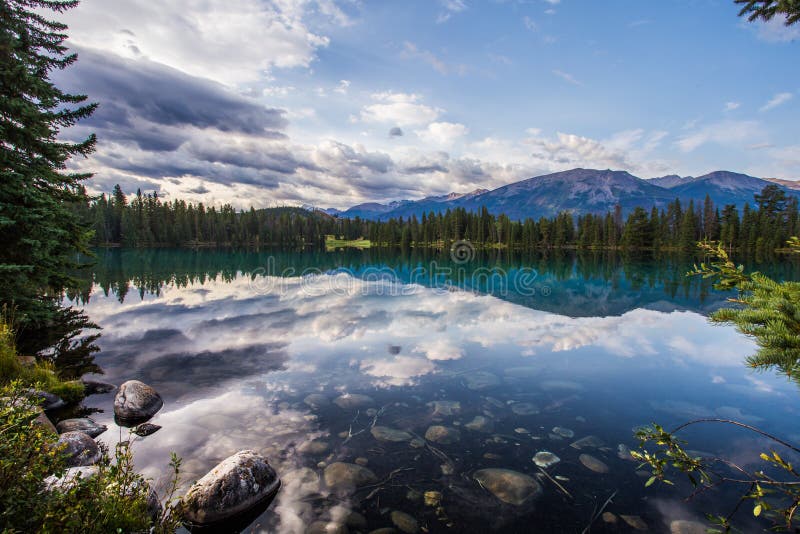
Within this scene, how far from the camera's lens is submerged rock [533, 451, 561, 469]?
840 centimetres

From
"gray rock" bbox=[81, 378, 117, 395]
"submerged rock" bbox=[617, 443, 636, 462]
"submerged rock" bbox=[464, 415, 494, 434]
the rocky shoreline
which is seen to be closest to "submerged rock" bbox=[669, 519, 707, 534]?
"submerged rock" bbox=[617, 443, 636, 462]

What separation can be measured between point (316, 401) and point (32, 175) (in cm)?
1673

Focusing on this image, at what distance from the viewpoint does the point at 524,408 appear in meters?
11.3

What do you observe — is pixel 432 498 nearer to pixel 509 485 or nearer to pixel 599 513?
pixel 509 485

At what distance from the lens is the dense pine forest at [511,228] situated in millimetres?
104838

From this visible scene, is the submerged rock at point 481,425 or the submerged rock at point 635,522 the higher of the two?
the submerged rock at point 481,425

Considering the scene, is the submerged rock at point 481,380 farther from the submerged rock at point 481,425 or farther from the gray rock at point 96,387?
the gray rock at point 96,387

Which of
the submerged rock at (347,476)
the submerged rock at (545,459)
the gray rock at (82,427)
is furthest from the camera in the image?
the gray rock at (82,427)

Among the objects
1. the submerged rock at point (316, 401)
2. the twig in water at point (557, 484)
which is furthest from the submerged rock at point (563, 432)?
the submerged rock at point (316, 401)

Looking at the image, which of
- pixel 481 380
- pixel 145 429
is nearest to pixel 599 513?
pixel 481 380

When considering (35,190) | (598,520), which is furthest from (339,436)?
(35,190)

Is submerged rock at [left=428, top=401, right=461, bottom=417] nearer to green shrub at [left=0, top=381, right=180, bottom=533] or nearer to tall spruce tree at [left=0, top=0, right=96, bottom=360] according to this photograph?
green shrub at [left=0, top=381, right=180, bottom=533]

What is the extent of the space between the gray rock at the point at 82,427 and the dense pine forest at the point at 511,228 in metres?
114

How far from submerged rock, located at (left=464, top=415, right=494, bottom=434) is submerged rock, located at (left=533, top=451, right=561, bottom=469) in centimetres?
143
